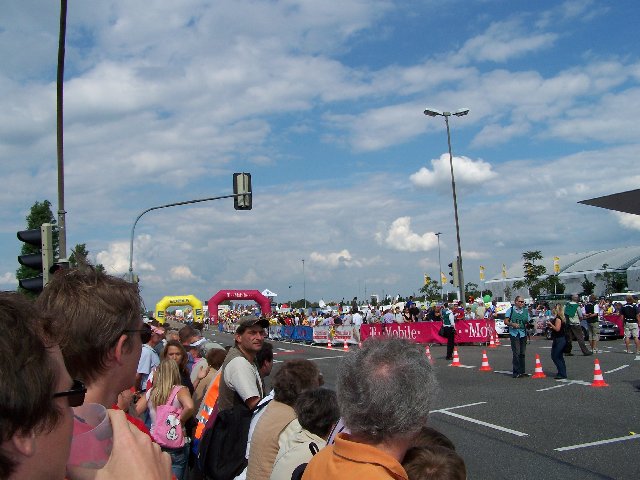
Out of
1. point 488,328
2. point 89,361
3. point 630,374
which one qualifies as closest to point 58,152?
point 89,361

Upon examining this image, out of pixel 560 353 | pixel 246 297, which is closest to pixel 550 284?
pixel 246 297

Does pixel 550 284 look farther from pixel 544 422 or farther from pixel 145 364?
pixel 145 364

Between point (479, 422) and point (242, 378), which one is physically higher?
point (242, 378)

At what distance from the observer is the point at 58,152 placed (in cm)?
973

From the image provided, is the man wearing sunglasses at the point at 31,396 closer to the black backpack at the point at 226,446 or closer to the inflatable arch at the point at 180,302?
the black backpack at the point at 226,446

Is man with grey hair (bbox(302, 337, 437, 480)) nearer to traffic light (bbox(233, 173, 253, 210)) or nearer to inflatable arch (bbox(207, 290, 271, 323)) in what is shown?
traffic light (bbox(233, 173, 253, 210))

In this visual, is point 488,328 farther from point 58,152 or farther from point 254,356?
point 254,356

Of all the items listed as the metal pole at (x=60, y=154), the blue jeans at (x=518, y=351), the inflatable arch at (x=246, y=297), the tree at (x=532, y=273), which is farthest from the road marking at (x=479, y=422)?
the tree at (x=532, y=273)

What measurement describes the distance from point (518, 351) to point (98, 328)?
1439 centimetres

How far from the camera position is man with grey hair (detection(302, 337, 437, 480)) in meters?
2.19

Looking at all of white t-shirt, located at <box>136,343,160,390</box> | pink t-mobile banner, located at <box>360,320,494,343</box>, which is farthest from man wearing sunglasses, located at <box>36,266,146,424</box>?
pink t-mobile banner, located at <box>360,320,494,343</box>

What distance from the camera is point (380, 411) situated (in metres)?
2.24

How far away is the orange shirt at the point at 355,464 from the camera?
6.93 feet

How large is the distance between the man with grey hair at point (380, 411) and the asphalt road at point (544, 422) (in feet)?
0.47
